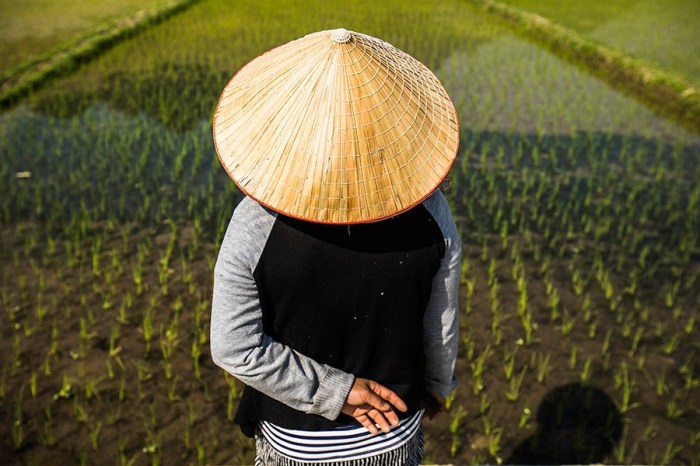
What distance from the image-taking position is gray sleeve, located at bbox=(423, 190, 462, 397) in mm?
1069

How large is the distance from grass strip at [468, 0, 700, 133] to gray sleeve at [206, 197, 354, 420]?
5163 millimetres

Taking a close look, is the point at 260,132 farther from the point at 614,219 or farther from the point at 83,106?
the point at 83,106

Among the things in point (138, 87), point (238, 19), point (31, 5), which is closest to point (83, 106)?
point (138, 87)

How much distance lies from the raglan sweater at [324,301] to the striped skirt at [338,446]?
3cm

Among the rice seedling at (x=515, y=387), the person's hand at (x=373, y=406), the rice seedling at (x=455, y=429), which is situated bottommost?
the rice seedling at (x=455, y=429)

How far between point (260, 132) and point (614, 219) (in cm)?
336

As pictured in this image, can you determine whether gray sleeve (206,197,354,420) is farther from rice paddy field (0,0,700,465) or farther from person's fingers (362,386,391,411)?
rice paddy field (0,0,700,465)

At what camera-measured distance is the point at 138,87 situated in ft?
18.6

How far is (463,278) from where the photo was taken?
3.29 m

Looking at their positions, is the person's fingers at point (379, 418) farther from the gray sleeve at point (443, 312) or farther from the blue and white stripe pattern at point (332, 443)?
the gray sleeve at point (443, 312)

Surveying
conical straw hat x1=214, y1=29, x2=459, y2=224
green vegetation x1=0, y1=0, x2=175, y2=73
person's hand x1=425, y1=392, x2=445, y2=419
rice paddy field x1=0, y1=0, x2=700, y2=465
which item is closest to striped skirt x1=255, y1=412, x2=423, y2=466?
person's hand x1=425, y1=392, x2=445, y2=419

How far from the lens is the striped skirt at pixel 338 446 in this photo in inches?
46.4

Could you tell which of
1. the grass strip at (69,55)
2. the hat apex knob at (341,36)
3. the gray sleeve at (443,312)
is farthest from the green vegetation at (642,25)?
the hat apex knob at (341,36)

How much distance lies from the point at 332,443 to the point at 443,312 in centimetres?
33
